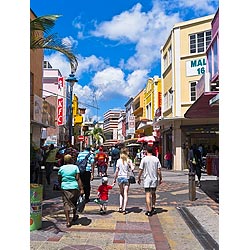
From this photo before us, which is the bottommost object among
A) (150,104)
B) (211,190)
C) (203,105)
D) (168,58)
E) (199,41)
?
(211,190)

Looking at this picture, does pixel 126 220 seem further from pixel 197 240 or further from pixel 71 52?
pixel 71 52

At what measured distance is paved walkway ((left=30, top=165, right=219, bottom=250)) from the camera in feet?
22.0

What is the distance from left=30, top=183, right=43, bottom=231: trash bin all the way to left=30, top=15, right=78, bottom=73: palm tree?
2.97 m

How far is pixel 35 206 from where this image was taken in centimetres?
749

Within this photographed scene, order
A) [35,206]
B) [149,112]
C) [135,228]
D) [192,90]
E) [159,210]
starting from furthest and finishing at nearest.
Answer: [149,112]
[192,90]
[159,210]
[135,228]
[35,206]

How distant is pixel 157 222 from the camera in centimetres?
861

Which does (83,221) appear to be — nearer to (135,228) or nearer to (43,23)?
(135,228)

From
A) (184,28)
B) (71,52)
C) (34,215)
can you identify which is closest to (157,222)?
(34,215)

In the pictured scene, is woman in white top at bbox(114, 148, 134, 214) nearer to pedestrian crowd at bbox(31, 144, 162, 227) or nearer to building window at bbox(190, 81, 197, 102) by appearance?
pedestrian crowd at bbox(31, 144, 162, 227)

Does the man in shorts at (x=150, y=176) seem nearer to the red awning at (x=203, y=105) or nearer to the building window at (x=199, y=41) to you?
the red awning at (x=203, y=105)

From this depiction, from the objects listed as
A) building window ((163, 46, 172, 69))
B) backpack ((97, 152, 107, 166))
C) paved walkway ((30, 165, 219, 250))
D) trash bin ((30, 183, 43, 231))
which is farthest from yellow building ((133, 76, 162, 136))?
trash bin ((30, 183, 43, 231))

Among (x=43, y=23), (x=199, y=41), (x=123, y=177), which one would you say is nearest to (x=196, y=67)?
(x=199, y=41)

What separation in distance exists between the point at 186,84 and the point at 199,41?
10.7 ft
